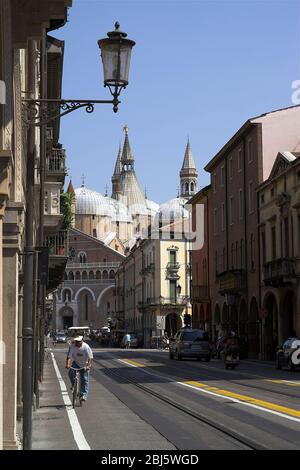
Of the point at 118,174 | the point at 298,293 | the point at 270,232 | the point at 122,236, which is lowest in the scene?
the point at 298,293

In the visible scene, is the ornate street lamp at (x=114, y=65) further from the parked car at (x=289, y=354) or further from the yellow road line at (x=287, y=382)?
the parked car at (x=289, y=354)

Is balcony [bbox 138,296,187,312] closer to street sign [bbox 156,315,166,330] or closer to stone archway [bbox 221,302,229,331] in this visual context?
street sign [bbox 156,315,166,330]

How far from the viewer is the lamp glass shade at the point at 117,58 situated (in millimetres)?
11562

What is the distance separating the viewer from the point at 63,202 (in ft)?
129

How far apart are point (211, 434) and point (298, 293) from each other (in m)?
32.8

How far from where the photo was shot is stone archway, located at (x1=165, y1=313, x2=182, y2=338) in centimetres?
9306

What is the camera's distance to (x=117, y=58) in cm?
1159

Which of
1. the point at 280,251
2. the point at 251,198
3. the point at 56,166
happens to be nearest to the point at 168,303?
the point at 251,198

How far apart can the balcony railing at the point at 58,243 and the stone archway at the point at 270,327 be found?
64.7ft

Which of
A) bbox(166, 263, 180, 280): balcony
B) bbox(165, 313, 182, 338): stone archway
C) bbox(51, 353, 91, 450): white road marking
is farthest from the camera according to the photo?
bbox(165, 313, 182, 338): stone archway

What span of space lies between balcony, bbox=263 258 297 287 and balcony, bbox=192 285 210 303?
19835 mm

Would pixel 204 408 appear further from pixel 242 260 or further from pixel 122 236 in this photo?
pixel 122 236

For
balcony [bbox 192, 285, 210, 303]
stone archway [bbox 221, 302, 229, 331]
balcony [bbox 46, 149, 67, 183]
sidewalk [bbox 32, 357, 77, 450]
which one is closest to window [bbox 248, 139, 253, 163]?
stone archway [bbox 221, 302, 229, 331]
